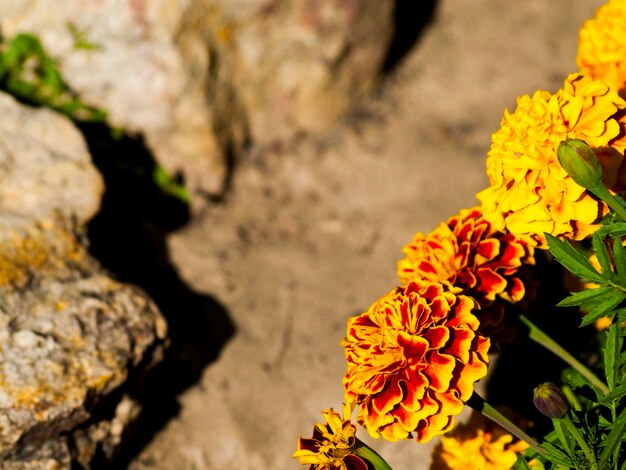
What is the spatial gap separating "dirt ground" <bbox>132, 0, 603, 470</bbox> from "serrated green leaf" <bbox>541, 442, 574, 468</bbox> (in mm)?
1046

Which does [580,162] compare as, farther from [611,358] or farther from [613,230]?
[611,358]

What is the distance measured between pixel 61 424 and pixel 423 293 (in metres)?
1.20

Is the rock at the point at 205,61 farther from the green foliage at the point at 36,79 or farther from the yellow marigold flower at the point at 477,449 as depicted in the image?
the yellow marigold flower at the point at 477,449

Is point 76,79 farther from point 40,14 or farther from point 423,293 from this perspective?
point 423,293

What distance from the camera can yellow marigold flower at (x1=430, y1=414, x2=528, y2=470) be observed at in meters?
1.83

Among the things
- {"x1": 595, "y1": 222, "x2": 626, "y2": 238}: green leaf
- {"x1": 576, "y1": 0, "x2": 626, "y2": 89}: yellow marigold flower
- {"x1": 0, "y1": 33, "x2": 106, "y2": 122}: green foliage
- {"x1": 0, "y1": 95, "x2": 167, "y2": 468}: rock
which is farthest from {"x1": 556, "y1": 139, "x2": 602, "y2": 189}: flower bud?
{"x1": 0, "y1": 33, "x2": 106, "y2": 122}: green foliage

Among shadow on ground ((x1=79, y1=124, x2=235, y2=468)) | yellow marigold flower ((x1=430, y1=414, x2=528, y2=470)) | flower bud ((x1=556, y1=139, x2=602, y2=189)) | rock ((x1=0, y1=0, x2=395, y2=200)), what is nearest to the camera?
flower bud ((x1=556, y1=139, x2=602, y2=189))

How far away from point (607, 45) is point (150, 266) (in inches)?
81.8

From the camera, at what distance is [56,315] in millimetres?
2225

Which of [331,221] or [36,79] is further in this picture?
[331,221]

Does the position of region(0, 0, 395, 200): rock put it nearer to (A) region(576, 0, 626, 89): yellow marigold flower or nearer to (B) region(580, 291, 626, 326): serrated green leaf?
(A) region(576, 0, 626, 89): yellow marigold flower

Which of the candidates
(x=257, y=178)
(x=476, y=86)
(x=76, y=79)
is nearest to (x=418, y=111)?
(x=476, y=86)

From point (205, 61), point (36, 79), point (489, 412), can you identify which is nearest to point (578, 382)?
point (489, 412)

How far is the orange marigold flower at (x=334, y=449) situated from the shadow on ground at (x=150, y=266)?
117 centimetres
